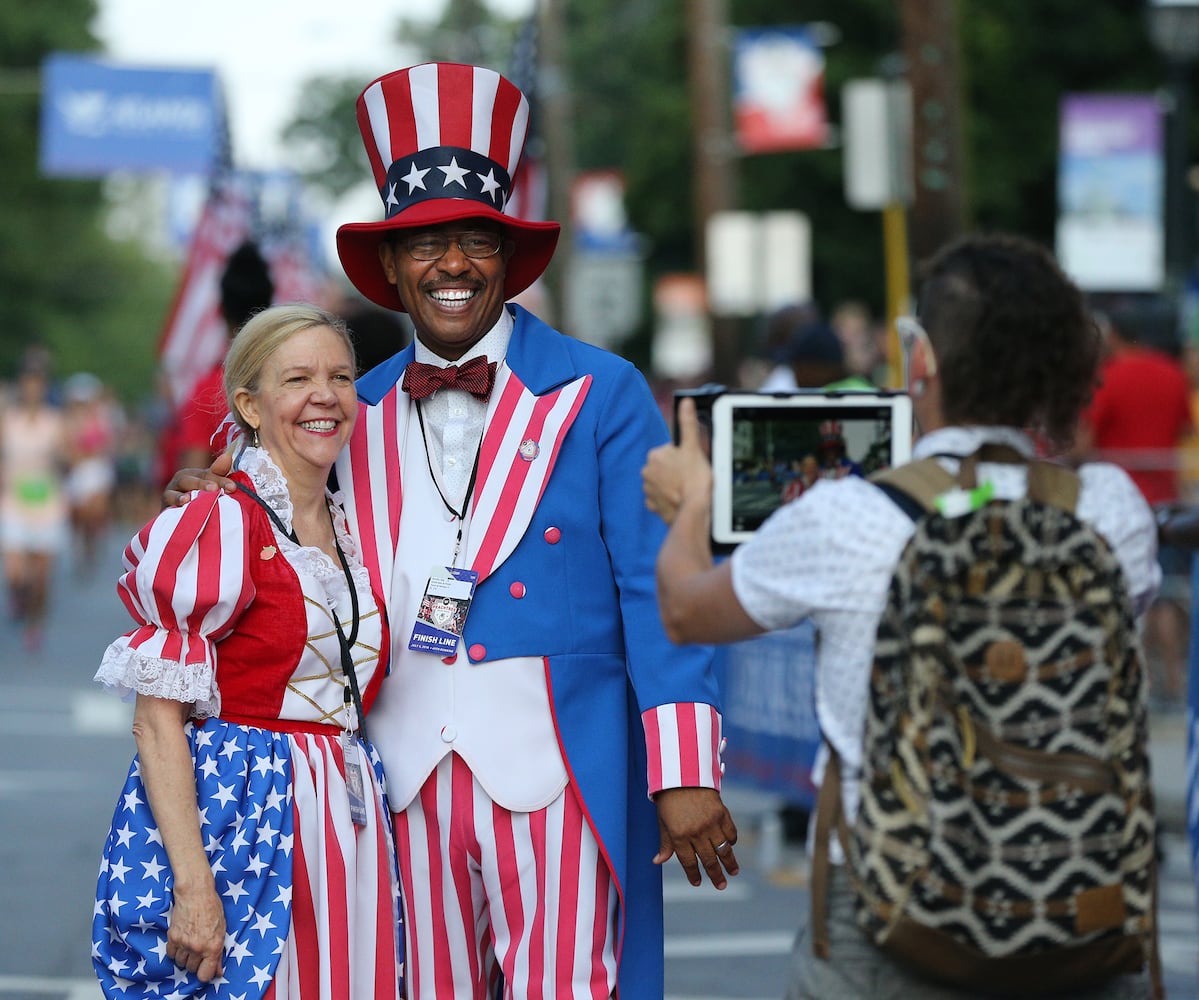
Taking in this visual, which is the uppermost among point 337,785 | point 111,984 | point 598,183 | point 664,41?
point 664,41

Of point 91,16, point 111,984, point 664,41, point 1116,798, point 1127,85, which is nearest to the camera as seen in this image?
point 1116,798

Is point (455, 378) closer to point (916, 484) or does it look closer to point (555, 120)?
point (916, 484)

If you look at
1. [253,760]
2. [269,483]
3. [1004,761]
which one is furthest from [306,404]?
[1004,761]

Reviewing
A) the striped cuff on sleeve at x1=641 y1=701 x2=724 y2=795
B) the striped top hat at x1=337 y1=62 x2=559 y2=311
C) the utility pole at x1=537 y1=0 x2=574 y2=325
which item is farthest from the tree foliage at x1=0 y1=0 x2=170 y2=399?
the striped cuff on sleeve at x1=641 y1=701 x2=724 y2=795

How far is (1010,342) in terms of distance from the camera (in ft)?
9.60

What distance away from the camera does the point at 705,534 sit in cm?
305

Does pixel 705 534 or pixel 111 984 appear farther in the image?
pixel 111 984

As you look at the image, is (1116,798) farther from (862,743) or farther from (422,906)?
(422,906)

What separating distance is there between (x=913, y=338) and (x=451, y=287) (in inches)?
39.5

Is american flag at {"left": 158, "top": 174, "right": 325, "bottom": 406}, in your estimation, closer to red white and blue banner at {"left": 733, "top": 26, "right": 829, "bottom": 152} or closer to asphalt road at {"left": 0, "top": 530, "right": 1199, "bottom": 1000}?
asphalt road at {"left": 0, "top": 530, "right": 1199, "bottom": 1000}

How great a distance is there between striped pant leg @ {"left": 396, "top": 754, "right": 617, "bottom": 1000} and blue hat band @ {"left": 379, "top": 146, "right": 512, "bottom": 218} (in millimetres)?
1010

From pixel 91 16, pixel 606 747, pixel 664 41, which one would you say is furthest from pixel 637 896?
pixel 91 16

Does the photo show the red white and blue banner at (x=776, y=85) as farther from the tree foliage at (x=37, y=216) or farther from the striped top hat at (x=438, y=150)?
the tree foliage at (x=37, y=216)

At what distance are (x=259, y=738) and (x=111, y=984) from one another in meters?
0.47
